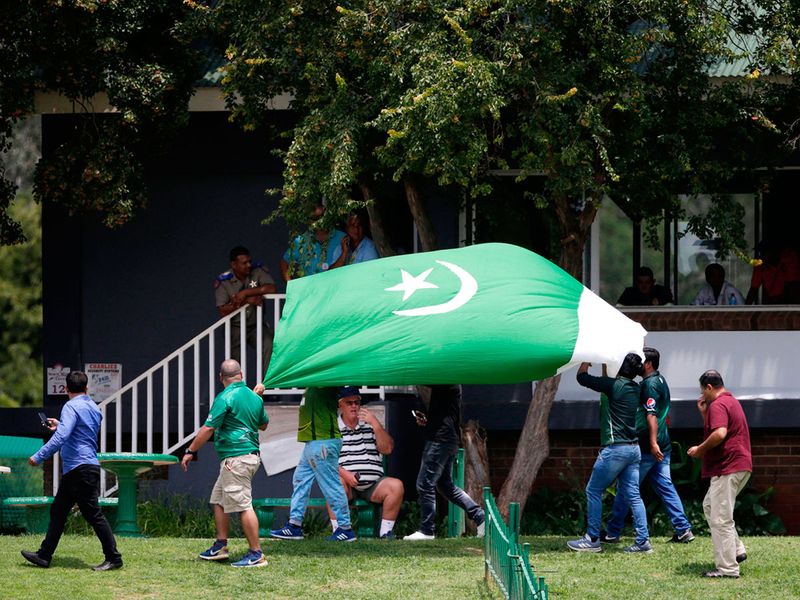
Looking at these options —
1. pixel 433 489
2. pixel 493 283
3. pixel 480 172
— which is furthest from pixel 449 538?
pixel 480 172

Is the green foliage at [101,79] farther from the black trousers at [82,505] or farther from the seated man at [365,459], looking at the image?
the black trousers at [82,505]

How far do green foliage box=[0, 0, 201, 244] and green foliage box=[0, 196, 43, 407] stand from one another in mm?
20318

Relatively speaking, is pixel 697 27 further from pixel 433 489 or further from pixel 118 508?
pixel 118 508

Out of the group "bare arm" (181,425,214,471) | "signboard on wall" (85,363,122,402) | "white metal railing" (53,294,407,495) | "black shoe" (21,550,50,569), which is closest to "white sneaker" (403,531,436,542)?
"white metal railing" (53,294,407,495)

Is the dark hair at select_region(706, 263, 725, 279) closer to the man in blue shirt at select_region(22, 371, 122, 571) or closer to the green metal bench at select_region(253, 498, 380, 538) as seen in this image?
the green metal bench at select_region(253, 498, 380, 538)

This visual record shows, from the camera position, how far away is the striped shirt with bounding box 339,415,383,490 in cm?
1325

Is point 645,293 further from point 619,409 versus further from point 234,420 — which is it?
point 234,420

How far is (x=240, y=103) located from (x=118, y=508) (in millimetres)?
4820

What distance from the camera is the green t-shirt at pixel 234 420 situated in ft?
35.9

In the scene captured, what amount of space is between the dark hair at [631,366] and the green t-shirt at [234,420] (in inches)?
122

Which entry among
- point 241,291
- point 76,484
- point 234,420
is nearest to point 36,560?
point 76,484

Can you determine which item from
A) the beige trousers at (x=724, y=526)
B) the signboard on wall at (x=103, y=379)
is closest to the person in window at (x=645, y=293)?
the beige trousers at (x=724, y=526)

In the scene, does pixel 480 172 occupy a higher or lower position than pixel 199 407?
higher

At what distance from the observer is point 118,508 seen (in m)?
13.2
